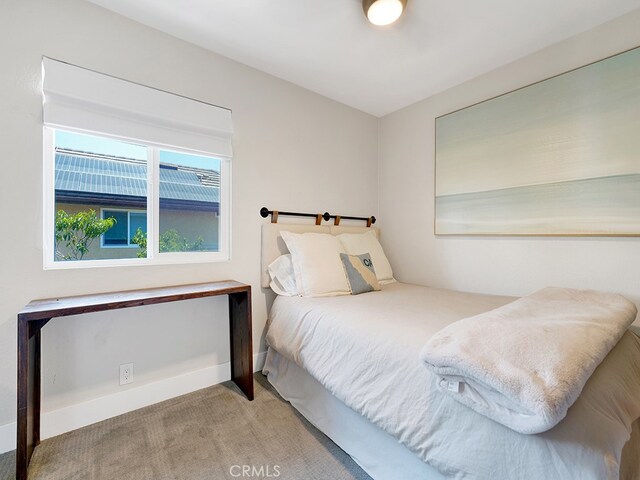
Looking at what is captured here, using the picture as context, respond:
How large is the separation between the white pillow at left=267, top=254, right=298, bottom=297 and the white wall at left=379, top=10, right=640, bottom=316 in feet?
4.27

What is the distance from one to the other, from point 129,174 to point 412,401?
6.78 feet

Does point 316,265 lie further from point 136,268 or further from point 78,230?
point 78,230

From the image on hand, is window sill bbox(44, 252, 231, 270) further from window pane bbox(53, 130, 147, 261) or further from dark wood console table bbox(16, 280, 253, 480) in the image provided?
dark wood console table bbox(16, 280, 253, 480)

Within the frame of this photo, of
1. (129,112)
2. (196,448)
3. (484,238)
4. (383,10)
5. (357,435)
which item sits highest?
(383,10)

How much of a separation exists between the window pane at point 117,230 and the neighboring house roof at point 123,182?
7cm

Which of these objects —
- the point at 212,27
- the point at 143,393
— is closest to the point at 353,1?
the point at 212,27

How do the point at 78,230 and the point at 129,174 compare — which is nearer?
the point at 78,230

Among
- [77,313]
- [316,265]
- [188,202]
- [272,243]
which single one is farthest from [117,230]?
[316,265]

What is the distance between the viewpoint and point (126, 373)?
5.81 feet

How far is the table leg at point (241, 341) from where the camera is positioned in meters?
1.91

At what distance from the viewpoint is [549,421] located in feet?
2.39

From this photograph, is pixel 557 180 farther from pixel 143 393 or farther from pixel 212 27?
pixel 143 393

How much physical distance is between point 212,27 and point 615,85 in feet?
8.29

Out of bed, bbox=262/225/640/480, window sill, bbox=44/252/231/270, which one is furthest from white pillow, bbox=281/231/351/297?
window sill, bbox=44/252/231/270
